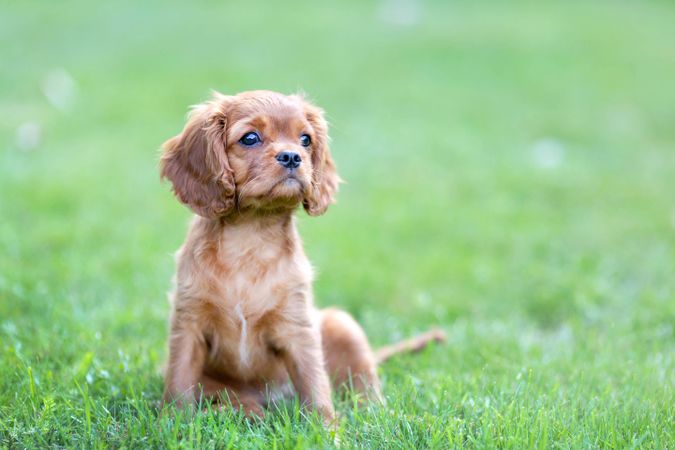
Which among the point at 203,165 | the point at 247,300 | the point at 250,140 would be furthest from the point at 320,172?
the point at 247,300

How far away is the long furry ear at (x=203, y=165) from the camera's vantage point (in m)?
3.96

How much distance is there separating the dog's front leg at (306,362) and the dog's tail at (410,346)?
89 cm

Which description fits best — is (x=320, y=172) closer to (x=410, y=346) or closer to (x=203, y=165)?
(x=203, y=165)

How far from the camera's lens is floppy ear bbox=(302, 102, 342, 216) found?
13.8ft

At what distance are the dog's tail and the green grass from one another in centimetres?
9

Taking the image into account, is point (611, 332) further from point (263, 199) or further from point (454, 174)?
point (454, 174)

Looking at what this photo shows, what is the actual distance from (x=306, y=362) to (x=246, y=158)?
3.25 ft

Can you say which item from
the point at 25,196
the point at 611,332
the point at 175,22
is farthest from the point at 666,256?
the point at 175,22

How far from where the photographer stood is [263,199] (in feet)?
12.9

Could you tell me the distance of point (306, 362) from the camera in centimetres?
403

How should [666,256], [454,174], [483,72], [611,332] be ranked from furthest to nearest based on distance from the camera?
1. [483,72]
2. [454,174]
3. [666,256]
4. [611,332]

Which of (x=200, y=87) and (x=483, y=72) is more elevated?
(x=483, y=72)

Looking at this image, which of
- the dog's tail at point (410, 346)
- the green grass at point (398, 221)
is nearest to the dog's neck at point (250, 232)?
the green grass at point (398, 221)

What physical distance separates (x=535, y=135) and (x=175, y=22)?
8.55 metres
